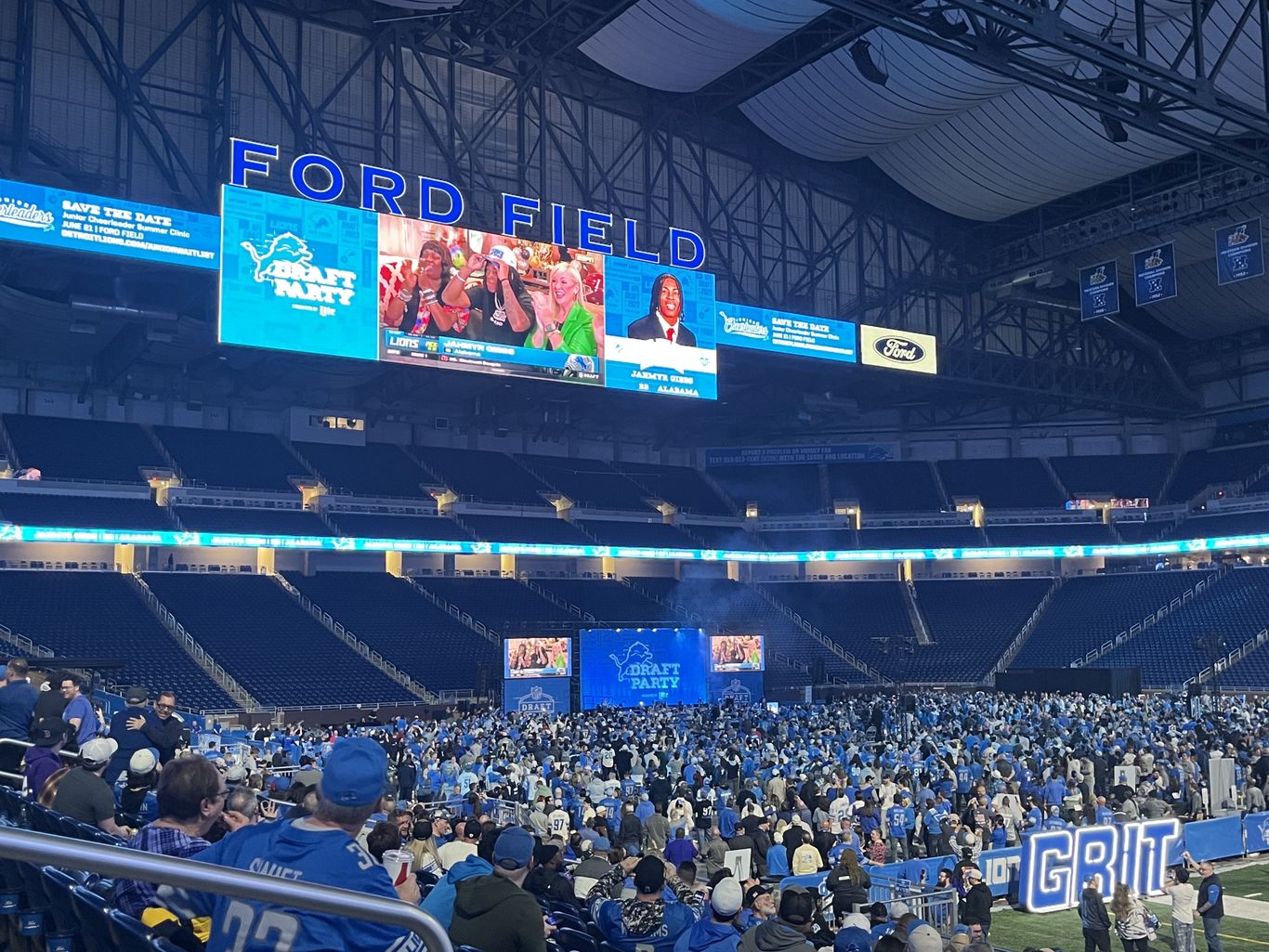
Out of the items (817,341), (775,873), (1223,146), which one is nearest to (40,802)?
(775,873)

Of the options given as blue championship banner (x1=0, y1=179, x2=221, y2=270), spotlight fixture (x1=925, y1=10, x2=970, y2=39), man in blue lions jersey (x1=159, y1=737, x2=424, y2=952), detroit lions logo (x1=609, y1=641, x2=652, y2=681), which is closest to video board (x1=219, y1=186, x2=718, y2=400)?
blue championship banner (x1=0, y1=179, x2=221, y2=270)

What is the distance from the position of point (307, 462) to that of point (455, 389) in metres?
6.62

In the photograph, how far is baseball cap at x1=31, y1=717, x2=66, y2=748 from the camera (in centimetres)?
773

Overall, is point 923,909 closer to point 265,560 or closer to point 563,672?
point 563,672

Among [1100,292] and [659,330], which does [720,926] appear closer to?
[659,330]

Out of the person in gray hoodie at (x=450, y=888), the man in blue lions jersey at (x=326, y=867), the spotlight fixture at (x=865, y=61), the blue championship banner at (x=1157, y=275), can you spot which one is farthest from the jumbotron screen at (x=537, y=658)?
the man in blue lions jersey at (x=326, y=867)

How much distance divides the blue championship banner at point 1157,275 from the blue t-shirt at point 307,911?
34.5 meters

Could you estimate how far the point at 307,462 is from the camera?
154 feet

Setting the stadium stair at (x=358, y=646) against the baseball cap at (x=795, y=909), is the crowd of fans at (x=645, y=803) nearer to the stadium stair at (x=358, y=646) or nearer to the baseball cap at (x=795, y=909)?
the baseball cap at (x=795, y=909)

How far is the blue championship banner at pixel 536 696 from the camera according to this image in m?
36.2

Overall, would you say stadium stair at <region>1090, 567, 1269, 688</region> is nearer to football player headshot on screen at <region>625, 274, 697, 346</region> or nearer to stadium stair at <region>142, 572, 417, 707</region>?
football player headshot on screen at <region>625, 274, 697, 346</region>

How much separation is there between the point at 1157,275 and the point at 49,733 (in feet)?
108

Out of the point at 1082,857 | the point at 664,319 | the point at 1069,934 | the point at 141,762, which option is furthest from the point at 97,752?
the point at 664,319

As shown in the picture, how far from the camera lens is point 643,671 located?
3988 centimetres
